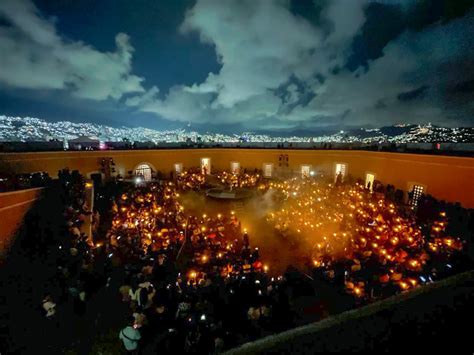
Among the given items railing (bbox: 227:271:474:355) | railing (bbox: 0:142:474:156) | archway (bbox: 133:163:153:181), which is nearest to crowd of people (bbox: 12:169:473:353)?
railing (bbox: 0:142:474:156)

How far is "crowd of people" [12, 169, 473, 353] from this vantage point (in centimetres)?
673

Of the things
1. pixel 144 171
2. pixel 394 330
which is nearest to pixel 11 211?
pixel 394 330

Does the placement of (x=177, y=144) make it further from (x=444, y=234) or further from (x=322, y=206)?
(x=444, y=234)

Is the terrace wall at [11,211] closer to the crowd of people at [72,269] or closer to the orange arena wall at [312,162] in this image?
the crowd of people at [72,269]

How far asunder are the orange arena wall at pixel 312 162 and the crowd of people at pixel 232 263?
9.16ft

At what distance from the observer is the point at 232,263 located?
10164mm

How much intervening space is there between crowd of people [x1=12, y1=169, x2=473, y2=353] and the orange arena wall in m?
2.79

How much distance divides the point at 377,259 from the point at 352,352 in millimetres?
9289

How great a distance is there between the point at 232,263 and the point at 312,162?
1851 cm

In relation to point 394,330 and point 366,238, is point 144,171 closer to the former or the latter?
point 366,238

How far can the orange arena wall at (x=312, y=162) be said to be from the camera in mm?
14750

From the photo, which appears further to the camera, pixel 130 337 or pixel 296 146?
pixel 296 146

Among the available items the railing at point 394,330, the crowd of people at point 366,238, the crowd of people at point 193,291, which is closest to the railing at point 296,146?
the crowd of people at point 366,238

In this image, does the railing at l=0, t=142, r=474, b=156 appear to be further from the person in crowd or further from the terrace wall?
the person in crowd
